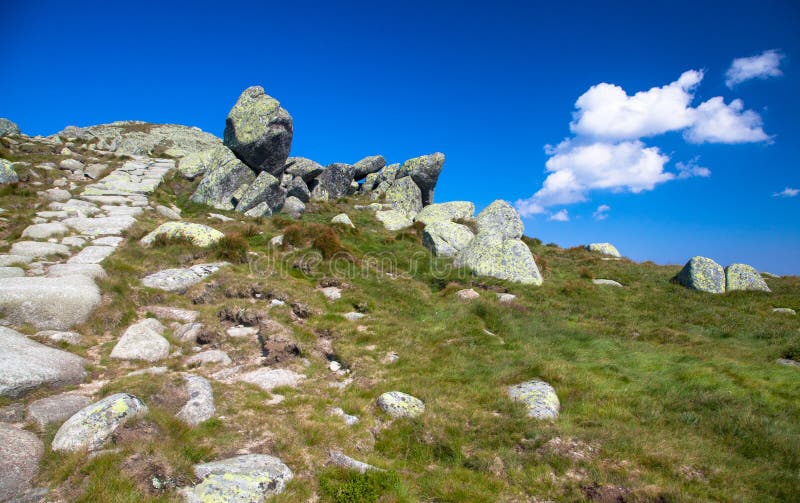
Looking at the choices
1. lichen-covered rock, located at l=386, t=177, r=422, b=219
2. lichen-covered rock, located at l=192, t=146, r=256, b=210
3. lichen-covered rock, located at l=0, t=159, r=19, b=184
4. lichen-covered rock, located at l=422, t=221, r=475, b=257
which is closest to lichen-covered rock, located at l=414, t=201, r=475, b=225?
lichen-covered rock, located at l=386, t=177, r=422, b=219

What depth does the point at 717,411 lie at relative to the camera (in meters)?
9.59

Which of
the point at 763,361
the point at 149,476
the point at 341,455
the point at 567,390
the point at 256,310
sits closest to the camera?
the point at 149,476

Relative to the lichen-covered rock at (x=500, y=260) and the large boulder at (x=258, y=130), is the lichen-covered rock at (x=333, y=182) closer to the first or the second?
the large boulder at (x=258, y=130)

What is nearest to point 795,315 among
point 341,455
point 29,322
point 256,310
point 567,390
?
point 567,390

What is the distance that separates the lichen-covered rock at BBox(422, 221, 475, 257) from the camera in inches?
1149

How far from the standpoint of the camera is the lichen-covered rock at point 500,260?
79.2ft

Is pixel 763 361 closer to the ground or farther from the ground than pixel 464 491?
farther from the ground

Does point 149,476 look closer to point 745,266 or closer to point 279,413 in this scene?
point 279,413

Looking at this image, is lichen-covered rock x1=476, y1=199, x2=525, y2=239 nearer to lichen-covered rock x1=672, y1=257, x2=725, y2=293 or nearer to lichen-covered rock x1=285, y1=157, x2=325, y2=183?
lichen-covered rock x1=672, y1=257, x2=725, y2=293

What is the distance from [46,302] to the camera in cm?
1166

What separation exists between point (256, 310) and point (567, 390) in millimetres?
11051

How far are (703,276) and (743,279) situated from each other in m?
2.25

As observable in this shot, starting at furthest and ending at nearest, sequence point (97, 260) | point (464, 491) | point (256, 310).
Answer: point (97, 260)
point (256, 310)
point (464, 491)

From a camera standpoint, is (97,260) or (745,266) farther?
(745,266)
